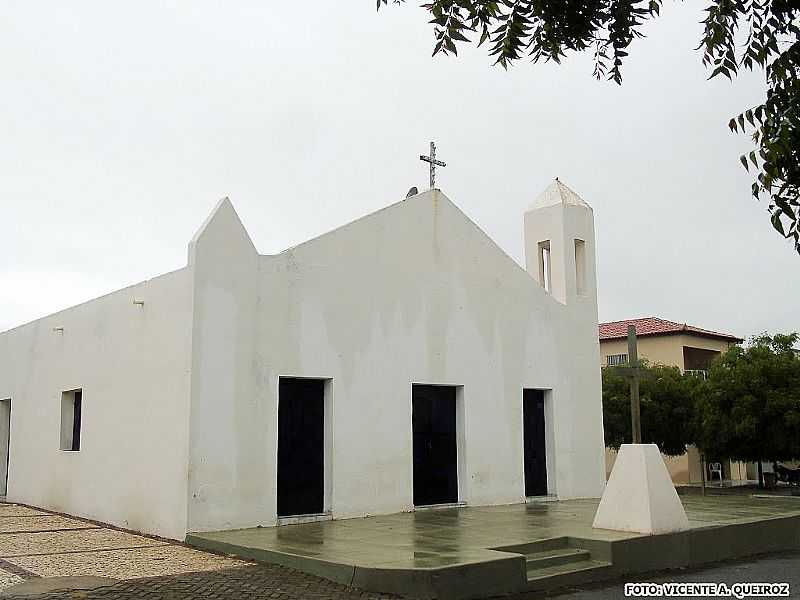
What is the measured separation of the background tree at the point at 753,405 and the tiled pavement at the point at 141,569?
1741cm

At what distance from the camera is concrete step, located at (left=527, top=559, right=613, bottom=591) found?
885 cm

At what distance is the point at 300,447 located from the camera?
42.8ft

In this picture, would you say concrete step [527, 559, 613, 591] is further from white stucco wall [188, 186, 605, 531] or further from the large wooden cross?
white stucco wall [188, 186, 605, 531]

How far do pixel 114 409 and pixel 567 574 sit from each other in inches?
329

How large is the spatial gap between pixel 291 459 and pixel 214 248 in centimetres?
344

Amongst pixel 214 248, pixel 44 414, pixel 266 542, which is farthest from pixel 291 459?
pixel 44 414

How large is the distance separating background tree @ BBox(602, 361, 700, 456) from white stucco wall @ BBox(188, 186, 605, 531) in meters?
10.0

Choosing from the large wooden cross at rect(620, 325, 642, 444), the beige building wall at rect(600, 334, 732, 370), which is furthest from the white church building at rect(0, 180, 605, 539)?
the beige building wall at rect(600, 334, 732, 370)

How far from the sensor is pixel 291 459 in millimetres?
12891

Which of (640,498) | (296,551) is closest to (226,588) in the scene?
(296,551)

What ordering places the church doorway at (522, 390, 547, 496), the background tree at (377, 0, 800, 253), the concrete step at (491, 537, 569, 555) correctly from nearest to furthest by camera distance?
the background tree at (377, 0, 800, 253), the concrete step at (491, 537, 569, 555), the church doorway at (522, 390, 547, 496)

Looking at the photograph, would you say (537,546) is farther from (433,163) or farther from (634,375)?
(433,163)

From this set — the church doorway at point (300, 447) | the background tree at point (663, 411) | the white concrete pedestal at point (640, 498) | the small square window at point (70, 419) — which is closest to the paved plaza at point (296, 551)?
the white concrete pedestal at point (640, 498)

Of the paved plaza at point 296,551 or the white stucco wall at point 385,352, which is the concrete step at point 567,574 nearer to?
the paved plaza at point 296,551
